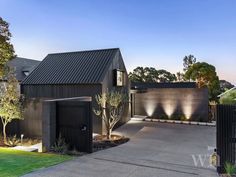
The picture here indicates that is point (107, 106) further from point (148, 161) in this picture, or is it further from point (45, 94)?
point (148, 161)

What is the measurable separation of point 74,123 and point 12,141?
4.19 metres

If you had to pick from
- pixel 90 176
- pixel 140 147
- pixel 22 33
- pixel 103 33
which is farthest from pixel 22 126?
pixel 103 33

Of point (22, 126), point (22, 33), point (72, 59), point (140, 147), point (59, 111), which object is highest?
point (22, 33)

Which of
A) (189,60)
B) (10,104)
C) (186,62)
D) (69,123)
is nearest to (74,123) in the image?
(69,123)

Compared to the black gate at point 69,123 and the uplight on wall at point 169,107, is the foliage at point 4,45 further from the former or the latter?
the uplight on wall at point 169,107

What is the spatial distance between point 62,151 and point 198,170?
5.19 metres

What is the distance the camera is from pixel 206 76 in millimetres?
23391

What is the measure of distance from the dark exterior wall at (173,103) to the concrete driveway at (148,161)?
6282 mm

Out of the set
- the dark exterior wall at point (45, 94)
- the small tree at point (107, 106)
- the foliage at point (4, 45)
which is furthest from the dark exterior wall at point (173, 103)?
the foliage at point (4, 45)

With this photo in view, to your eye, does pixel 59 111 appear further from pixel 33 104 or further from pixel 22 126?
pixel 22 126

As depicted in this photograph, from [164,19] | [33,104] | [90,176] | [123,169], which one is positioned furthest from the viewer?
[164,19]

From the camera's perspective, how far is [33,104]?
12.1 meters

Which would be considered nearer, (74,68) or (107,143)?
(107,143)

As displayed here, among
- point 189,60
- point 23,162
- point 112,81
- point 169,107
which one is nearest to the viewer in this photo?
point 23,162
